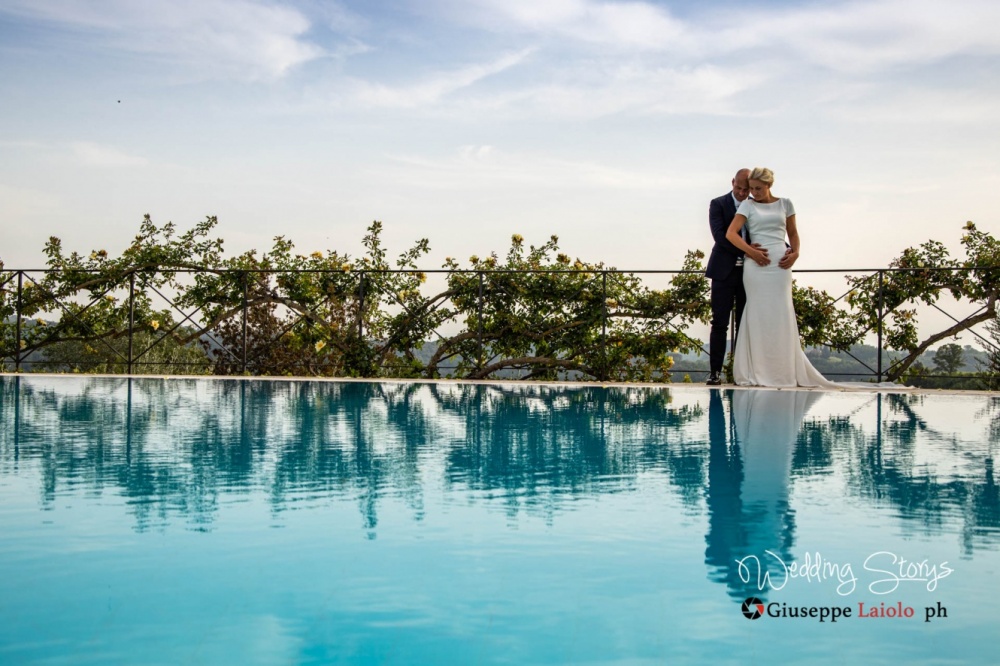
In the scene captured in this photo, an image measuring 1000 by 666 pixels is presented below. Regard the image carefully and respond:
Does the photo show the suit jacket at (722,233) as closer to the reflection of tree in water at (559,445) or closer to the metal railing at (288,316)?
the reflection of tree in water at (559,445)

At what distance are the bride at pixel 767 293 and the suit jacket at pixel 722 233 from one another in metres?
0.11

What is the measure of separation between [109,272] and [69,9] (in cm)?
244

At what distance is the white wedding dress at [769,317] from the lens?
6.58m

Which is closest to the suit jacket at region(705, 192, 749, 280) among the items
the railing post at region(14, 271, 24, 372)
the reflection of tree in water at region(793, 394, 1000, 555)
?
the reflection of tree in water at region(793, 394, 1000, 555)

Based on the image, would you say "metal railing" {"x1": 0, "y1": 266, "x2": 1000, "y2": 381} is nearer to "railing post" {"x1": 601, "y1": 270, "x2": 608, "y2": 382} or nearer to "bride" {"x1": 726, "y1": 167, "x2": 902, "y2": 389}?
"railing post" {"x1": 601, "y1": 270, "x2": 608, "y2": 382}

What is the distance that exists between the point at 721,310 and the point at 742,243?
0.51 m

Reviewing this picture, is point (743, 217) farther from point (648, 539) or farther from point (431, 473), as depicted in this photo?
point (648, 539)

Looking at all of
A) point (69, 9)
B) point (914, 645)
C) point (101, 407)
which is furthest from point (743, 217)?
point (69, 9)

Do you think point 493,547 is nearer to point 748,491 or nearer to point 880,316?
point 748,491

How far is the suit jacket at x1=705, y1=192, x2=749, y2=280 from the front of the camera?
6648 millimetres

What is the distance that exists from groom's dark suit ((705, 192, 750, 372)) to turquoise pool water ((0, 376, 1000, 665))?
295 centimetres

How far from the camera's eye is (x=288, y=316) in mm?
9203

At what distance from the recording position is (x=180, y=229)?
9.35 meters

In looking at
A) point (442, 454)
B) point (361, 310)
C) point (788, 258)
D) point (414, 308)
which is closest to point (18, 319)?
point (361, 310)
